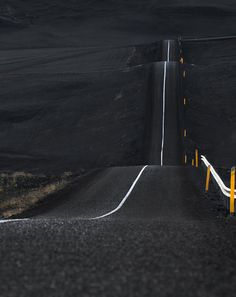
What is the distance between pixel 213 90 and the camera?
59469 millimetres

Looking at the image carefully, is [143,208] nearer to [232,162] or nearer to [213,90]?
[232,162]

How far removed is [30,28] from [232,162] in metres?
66.8

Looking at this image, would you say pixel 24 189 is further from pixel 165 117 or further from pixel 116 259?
pixel 165 117

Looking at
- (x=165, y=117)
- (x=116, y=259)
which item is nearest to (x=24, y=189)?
(x=116, y=259)

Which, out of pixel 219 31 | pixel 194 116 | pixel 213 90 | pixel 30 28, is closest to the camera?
pixel 194 116

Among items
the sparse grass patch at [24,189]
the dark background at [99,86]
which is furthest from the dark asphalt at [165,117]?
the sparse grass patch at [24,189]

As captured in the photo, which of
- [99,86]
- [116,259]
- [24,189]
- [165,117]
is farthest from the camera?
[99,86]

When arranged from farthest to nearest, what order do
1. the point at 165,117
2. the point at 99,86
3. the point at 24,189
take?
the point at 99,86 < the point at 165,117 < the point at 24,189

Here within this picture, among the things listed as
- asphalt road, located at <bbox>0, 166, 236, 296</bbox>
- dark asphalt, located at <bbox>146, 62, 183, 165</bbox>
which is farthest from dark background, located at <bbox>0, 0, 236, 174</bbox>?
asphalt road, located at <bbox>0, 166, 236, 296</bbox>

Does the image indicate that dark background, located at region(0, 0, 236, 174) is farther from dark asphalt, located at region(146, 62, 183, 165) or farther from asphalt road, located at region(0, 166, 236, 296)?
asphalt road, located at region(0, 166, 236, 296)

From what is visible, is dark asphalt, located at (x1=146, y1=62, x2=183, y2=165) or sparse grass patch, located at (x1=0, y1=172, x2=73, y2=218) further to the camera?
dark asphalt, located at (x1=146, y1=62, x2=183, y2=165)

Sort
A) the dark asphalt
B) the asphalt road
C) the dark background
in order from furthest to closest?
the dark background → the dark asphalt → the asphalt road

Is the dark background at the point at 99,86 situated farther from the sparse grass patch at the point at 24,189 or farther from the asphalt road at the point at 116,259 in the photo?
the asphalt road at the point at 116,259

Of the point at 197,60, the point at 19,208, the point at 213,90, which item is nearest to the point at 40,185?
the point at 19,208
